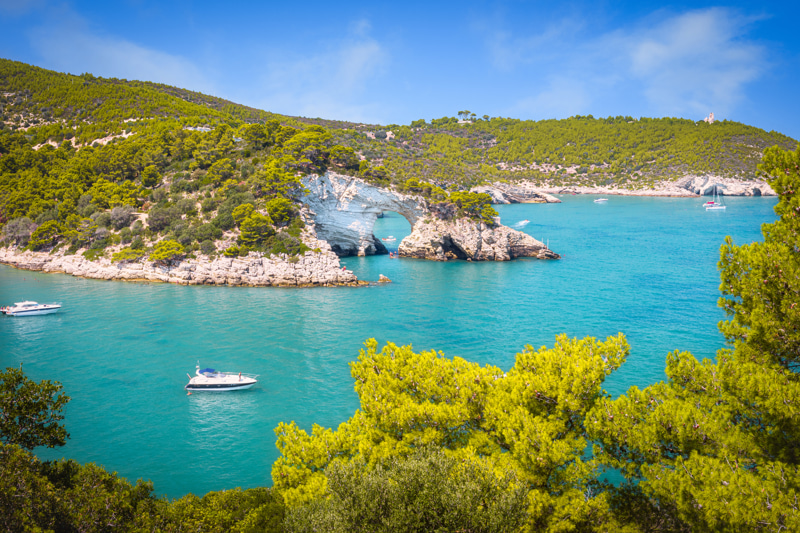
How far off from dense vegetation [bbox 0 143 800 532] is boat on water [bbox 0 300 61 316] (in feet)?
116

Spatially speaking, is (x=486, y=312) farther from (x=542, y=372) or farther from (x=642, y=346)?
(x=542, y=372)

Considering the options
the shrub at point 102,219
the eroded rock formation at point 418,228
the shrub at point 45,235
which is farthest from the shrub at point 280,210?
the shrub at point 45,235

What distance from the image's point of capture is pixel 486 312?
40.0 metres

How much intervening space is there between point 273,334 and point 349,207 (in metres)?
29.9

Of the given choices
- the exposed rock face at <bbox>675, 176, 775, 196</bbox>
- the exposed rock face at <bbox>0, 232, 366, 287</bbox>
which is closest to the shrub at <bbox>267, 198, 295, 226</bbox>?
the exposed rock face at <bbox>0, 232, 366, 287</bbox>

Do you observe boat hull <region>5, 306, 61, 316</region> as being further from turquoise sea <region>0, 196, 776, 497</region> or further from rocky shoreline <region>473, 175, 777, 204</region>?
rocky shoreline <region>473, 175, 777, 204</region>

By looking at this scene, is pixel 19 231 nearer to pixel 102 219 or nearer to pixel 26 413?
pixel 102 219

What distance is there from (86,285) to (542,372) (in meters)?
53.1

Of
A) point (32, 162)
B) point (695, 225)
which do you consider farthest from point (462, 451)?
point (695, 225)

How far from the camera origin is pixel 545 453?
10.1 m

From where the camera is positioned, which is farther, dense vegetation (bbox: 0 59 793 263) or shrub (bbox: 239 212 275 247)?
dense vegetation (bbox: 0 59 793 263)

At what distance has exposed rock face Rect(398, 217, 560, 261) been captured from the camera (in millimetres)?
63062

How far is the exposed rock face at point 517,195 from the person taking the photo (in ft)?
470

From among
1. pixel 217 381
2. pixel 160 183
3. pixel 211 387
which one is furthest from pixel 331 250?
pixel 211 387
